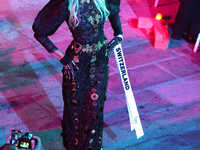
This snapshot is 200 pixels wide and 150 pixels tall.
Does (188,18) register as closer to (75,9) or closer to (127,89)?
(127,89)

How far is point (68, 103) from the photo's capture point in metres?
2.83

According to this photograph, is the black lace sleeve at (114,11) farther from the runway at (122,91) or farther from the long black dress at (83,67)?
the runway at (122,91)

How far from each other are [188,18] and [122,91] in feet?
7.26

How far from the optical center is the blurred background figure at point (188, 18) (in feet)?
17.3

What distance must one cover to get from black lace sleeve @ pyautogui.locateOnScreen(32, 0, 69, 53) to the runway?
1555 millimetres

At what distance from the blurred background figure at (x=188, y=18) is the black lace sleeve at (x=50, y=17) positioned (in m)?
3.53

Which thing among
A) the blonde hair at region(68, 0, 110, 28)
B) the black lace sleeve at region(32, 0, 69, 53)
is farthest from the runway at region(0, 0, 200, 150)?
the blonde hair at region(68, 0, 110, 28)

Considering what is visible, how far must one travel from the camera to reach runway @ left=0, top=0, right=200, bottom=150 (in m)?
3.60

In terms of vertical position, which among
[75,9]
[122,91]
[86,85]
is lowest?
[122,91]

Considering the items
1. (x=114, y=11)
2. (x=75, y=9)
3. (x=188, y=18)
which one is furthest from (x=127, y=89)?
(x=188, y=18)

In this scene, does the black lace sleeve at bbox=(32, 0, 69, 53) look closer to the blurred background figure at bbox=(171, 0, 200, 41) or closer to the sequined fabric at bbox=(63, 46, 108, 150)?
the sequined fabric at bbox=(63, 46, 108, 150)

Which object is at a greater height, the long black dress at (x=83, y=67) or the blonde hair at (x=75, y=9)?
the blonde hair at (x=75, y=9)

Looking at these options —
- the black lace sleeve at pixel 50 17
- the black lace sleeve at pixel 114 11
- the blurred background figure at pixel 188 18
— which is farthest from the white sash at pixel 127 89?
the blurred background figure at pixel 188 18

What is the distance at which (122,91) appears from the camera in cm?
447
